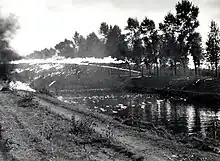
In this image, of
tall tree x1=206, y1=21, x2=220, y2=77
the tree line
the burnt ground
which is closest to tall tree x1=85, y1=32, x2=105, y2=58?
the tree line

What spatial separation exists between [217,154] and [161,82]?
62.8 metres

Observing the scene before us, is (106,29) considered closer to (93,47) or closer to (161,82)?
(93,47)

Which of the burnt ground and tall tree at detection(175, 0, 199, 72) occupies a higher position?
tall tree at detection(175, 0, 199, 72)

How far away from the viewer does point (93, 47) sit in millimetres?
129750

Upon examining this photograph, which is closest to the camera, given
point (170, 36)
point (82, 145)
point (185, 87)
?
point (82, 145)

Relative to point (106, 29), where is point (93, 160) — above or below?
below

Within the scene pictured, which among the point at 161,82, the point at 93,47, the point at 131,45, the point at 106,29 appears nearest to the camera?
the point at 161,82

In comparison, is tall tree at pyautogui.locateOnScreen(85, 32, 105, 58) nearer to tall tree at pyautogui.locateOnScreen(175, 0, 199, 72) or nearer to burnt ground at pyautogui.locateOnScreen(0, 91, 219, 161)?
tall tree at pyautogui.locateOnScreen(175, 0, 199, 72)

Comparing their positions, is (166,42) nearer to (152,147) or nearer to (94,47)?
(94,47)

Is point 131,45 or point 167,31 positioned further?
point 131,45

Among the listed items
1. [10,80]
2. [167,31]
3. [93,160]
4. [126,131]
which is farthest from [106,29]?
[93,160]

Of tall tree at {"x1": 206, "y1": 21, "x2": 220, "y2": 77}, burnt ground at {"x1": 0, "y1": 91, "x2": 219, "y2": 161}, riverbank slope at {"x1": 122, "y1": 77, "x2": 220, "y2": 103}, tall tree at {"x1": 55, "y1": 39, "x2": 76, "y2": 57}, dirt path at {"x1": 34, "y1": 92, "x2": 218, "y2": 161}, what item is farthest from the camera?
tall tree at {"x1": 55, "y1": 39, "x2": 76, "y2": 57}

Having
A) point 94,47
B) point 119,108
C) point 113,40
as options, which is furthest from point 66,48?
point 119,108

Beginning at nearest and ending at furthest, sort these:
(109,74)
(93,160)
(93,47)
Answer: (93,160) < (109,74) < (93,47)
